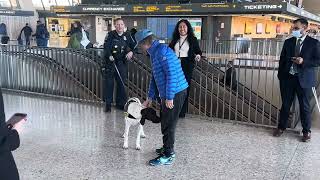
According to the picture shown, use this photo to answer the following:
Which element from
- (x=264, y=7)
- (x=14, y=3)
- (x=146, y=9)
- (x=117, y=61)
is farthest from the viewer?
(x=14, y=3)

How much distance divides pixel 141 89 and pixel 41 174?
383 centimetres

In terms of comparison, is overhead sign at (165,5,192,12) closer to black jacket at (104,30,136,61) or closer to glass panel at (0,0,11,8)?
black jacket at (104,30,136,61)

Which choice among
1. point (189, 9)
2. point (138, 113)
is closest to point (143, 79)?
point (138, 113)

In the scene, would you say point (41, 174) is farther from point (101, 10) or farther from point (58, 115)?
point (101, 10)

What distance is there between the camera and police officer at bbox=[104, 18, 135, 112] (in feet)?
22.1

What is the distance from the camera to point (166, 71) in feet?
13.1

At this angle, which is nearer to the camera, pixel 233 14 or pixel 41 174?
pixel 41 174

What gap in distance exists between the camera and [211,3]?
19281 millimetres

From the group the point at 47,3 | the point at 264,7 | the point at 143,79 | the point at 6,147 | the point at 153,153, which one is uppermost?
the point at 47,3

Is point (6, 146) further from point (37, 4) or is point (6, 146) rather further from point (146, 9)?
point (37, 4)

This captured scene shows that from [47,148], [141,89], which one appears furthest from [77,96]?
[47,148]

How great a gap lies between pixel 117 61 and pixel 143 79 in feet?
3.36

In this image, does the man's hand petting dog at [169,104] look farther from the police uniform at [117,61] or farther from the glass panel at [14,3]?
the glass panel at [14,3]

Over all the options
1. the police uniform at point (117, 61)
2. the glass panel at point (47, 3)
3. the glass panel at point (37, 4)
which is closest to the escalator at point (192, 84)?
the police uniform at point (117, 61)
